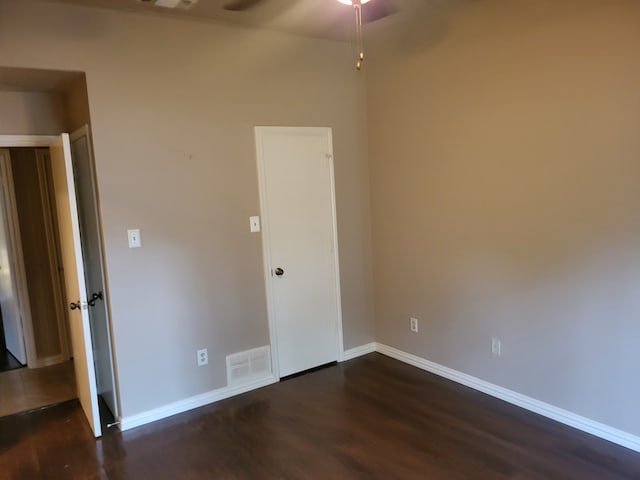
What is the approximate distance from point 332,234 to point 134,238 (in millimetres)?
1658

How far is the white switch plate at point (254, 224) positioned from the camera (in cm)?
360

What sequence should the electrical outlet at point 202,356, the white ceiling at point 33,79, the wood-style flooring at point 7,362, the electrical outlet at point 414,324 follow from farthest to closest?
the wood-style flooring at point 7,362, the electrical outlet at point 414,324, the electrical outlet at point 202,356, the white ceiling at point 33,79

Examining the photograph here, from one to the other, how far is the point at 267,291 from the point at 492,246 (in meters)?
1.74

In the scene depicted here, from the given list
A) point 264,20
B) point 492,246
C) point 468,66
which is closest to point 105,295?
point 264,20

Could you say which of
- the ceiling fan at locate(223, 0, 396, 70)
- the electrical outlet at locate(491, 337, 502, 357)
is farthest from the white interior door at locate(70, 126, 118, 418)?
the electrical outlet at locate(491, 337, 502, 357)

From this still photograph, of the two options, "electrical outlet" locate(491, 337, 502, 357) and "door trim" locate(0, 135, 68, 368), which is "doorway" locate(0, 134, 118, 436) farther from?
"electrical outlet" locate(491, 337, 502, 357)

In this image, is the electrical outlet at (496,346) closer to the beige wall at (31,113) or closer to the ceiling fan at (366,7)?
the ceiling fan at (366,7)

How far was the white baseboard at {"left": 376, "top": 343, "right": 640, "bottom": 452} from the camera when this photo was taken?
2705 mm

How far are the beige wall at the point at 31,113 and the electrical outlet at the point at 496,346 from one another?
359cm

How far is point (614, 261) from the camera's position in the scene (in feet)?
8.58

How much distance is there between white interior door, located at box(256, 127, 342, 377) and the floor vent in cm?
11

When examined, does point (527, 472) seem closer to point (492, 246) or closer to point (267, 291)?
point (492, 246)

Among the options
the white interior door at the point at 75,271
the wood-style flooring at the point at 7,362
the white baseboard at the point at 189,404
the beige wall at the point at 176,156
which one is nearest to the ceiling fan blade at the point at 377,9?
the beige wall at the point at 176,156

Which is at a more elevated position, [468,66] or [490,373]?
[468,66]
